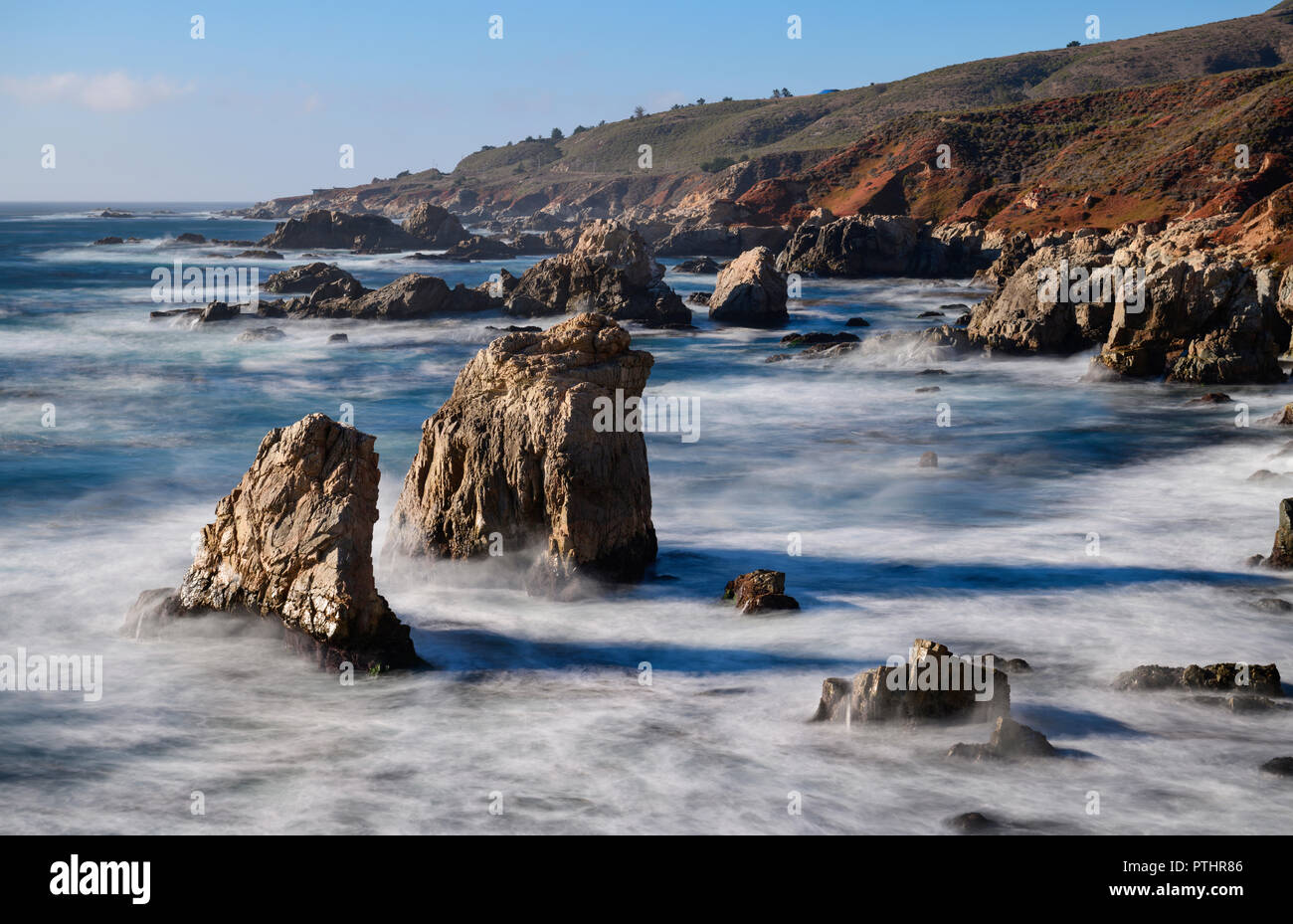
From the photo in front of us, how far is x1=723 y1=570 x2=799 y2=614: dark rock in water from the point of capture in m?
15.1

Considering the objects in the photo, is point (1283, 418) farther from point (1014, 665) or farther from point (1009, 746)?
point (1009, 746)

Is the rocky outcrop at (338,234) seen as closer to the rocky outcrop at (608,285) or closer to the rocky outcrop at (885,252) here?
the rocky outcrop at (885,252)

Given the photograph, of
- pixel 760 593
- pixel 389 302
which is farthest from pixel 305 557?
pixel 389 302

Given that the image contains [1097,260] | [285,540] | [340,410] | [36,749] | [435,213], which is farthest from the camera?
[435,213]

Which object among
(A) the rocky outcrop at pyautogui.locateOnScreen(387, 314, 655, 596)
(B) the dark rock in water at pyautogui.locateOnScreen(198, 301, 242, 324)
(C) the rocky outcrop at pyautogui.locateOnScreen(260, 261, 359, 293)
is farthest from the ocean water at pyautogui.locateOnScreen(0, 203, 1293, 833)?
(C) the rocky outcrop at pyautogui.locateOnScreen(260, 261, 359, 293)

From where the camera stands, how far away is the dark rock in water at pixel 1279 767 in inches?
404

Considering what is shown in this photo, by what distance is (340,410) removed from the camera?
3400cm

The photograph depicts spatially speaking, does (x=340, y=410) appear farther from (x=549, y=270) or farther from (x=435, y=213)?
(x=435, y=213)

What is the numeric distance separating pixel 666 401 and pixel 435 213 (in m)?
83.6

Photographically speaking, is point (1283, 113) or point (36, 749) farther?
point (1283, 113)

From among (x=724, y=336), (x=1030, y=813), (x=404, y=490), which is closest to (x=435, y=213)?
(x=724, y=336)

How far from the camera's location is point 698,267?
278ft

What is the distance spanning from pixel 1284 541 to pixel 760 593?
301 inches

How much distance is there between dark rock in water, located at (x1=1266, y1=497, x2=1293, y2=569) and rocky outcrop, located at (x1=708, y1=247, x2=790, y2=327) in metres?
36.7
